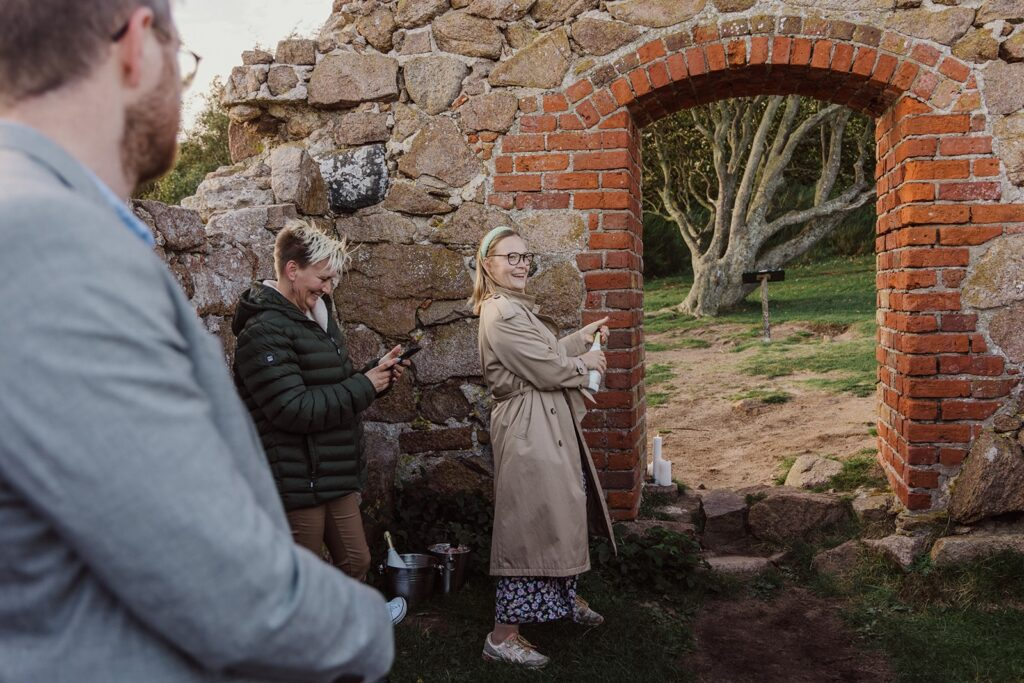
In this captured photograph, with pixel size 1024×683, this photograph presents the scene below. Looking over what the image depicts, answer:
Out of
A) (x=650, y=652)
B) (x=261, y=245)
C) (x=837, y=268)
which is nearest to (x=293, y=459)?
(x=261, y=245)

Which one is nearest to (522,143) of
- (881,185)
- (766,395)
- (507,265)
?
(507,265)

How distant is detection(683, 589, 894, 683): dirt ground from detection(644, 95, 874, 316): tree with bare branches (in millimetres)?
10561

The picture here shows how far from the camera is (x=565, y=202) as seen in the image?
4223mm

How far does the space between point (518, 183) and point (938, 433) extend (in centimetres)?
244

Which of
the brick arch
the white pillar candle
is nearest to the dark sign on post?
the white pillar candle

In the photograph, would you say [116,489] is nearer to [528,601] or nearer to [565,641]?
[528,601]

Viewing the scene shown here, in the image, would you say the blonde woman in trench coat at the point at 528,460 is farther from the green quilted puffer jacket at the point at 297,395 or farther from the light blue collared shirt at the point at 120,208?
the light blue collared shirt at the point at 120,208

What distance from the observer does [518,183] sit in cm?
428

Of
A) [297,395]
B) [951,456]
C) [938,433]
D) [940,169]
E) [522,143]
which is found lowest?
[951,456]

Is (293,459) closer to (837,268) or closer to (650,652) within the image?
(650,652)

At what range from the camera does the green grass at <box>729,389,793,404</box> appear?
25.5ft

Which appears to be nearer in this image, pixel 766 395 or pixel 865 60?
pixel 865 60

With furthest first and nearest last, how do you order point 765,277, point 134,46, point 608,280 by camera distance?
1. point 765,277
2. point 608,280
3. point 134,46

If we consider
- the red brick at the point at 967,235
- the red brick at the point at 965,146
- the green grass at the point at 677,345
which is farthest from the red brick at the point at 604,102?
the green grass at the point at 677,345
